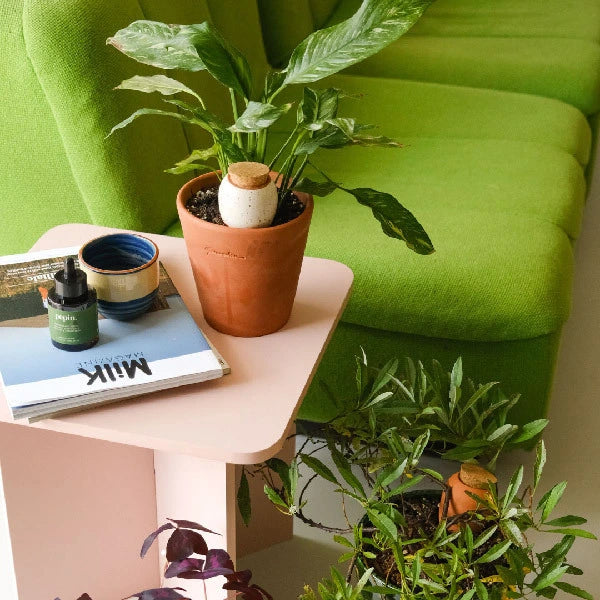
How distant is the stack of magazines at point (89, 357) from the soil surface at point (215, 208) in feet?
0.44

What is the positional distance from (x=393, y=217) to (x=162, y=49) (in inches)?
13.2

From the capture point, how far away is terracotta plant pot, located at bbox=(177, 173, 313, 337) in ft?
3.27

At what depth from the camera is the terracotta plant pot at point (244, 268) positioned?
997mm

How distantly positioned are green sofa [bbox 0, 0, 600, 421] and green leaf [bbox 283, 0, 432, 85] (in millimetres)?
534

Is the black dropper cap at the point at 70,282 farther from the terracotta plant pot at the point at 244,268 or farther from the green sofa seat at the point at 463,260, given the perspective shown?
the green sofa seat at the point at 463,260

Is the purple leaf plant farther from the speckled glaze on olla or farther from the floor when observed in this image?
the floor

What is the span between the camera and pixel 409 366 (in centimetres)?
130

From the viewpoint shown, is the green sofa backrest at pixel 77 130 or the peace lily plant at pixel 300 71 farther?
the green sofa backrest at pixel 77 130

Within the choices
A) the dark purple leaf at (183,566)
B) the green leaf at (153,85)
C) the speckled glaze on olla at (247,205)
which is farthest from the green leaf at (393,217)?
the dark purple leaf at (183,566)

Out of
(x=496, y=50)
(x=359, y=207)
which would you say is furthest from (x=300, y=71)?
(x=496, y=50)

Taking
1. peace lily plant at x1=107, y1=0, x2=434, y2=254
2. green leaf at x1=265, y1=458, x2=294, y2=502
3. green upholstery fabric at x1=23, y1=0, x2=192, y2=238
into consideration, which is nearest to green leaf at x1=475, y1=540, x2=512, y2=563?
green leaf at x1=265, y1=458, x2=294, y2=502

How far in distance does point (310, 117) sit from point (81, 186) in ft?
2.07

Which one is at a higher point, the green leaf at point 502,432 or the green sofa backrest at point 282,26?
the green sofa backrest at point 282,26

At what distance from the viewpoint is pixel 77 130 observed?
4.57 ft
